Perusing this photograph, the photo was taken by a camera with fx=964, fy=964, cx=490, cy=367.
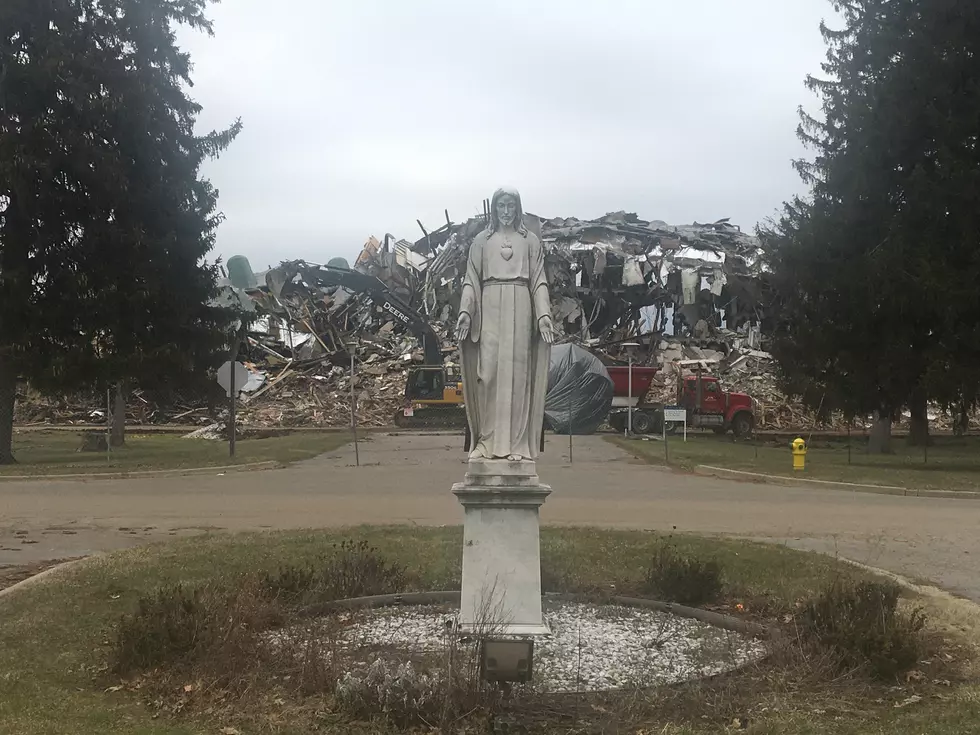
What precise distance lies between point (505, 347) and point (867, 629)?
9.92 feet

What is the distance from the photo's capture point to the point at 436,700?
521 centimetres

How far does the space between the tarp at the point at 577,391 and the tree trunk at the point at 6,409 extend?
1835 cm

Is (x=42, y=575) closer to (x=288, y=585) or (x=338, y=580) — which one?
(x=288, y=585)

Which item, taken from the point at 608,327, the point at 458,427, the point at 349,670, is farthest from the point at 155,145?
the point at 608,327

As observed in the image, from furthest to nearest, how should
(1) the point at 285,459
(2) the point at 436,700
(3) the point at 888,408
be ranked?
(3) the point at 888,408
(1) the point at 285,459
(2) the point at 436,700

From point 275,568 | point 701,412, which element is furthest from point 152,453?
point 701,412

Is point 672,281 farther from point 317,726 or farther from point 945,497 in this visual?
point 317,726

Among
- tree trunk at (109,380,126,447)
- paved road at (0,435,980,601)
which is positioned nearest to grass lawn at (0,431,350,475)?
tree trunk at (109,380,126,447)

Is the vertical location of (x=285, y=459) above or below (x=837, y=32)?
below

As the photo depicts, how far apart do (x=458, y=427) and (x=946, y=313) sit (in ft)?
71.5

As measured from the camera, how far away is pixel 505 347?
671 cm

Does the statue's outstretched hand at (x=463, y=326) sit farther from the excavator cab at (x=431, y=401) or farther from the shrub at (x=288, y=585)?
the excavator cab at (x=431, y=401)

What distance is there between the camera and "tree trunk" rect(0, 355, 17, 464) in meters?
23.4

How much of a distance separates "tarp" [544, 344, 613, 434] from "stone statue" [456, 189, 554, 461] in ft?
94.3
